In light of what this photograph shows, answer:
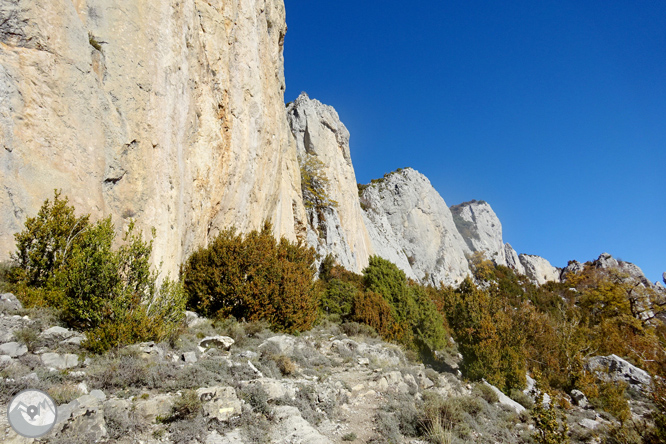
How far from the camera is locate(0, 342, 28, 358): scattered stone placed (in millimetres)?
4867

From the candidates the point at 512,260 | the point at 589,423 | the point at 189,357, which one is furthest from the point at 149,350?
the point at 512,260

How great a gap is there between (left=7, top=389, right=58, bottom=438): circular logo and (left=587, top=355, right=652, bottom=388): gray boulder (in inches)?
775

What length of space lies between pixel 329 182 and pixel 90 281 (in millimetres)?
25889

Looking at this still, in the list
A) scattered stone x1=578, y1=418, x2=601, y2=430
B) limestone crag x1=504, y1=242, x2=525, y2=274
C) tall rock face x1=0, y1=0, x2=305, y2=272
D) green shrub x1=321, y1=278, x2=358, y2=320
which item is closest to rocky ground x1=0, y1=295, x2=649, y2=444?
scattered stone x1=578, y1=418, x2=601, y2=430

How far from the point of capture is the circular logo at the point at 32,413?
3607mm

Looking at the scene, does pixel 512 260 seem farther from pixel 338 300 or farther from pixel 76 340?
pixel 76 340

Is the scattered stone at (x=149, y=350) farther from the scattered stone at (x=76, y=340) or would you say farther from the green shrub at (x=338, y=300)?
the green shrub at (x=338, y=300)

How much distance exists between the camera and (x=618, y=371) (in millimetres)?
17219

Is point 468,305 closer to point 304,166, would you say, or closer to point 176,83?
point 176,83

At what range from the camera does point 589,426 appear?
10836 millimetres

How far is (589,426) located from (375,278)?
10625 millimetres

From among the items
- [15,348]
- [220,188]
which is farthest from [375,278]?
[15,348]

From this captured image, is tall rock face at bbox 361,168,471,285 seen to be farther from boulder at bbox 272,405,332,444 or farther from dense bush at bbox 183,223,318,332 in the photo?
boulder at bbox 272,405,332,444

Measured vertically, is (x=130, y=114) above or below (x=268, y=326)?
above
